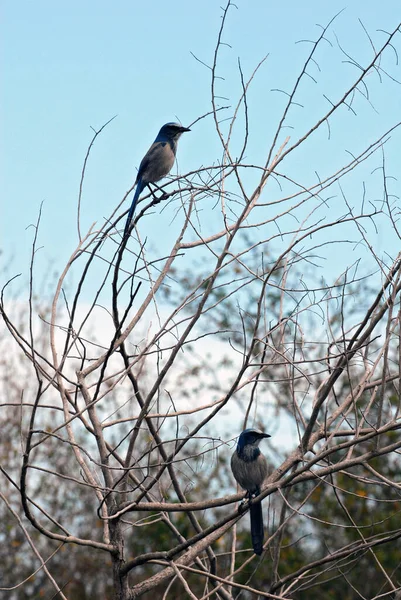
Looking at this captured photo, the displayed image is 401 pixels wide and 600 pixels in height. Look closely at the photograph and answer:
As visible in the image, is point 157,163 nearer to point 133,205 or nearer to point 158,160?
point 158,160

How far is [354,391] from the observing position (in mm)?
3451

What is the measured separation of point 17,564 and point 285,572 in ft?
13.6

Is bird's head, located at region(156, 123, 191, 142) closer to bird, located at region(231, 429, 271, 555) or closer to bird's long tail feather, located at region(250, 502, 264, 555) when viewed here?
bird, located at region(231, 429, 271, 555)

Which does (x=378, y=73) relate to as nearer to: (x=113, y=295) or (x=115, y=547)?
(x=113, y=295)

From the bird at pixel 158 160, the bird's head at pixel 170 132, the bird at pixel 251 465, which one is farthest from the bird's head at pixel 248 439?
the bird's head at pixel 170 132

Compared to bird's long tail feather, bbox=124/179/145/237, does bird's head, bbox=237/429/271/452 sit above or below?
below

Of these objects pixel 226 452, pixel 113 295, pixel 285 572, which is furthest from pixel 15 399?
pixel 113 295

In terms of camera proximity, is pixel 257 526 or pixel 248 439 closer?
pixel 257 526

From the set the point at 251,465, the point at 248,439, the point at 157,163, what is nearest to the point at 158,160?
the point at 157,163

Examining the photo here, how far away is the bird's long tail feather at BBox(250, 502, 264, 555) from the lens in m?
3.95

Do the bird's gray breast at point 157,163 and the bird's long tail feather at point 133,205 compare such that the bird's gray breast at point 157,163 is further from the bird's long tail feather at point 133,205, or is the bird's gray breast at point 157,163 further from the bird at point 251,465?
the bird at point 251,465

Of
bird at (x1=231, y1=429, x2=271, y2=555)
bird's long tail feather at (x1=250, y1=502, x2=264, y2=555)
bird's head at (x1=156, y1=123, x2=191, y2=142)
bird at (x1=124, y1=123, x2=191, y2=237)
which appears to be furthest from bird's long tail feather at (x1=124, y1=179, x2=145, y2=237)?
bird's long tail feather at (x1=250, y1=502, x2=264, y2=555)

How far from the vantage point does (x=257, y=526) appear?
3.98 m

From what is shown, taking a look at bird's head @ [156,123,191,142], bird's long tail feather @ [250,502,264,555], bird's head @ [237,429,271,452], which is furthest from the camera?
bird's head @ [156,123,191,142]
